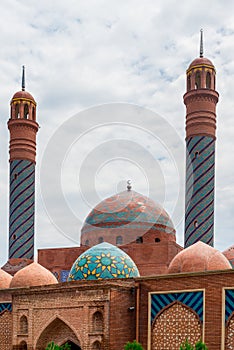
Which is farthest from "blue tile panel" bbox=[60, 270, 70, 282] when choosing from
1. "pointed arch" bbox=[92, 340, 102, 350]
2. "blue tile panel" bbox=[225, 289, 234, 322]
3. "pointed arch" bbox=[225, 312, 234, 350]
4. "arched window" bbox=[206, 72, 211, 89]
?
"pointed arch" bbox=[225, 312, 234, 350]

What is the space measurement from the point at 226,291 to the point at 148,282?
1.97 meters

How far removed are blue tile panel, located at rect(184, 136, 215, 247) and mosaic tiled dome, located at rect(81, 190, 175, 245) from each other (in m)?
1.96

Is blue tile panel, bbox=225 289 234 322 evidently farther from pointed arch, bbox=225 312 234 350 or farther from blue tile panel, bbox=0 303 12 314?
blue tile panel, bbox=0 303 12 314

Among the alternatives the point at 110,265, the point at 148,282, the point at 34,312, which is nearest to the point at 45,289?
the point at 34,312

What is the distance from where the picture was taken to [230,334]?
1320cm

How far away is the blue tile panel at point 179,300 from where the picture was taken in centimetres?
1377

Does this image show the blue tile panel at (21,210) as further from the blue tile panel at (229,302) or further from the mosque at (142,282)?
the blue tile panel at (229,302)

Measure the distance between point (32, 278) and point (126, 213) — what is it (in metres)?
6.26

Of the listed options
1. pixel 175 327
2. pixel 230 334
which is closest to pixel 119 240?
pixel 175 327

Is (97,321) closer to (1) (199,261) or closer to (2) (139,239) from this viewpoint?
(1) (199,261)

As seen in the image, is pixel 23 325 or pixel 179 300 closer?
pixel 179 300

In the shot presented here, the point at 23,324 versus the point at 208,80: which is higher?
the point at 208,80

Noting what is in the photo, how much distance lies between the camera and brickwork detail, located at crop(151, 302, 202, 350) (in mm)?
13734

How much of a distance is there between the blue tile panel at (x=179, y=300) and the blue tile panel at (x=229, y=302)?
57 centimetres
